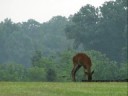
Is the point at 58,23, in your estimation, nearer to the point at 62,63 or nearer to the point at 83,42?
the point at 83,42

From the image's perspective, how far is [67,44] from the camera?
103 metres

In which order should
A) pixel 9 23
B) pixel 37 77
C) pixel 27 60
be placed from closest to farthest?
pixel 37 77
pixel 27 60
pixel 9 23

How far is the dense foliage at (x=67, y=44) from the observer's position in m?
54.7

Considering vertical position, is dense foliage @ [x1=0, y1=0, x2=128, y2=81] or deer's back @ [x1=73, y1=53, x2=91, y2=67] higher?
dense foliage @ [x1=0, y1=0, x2=128, y2=81]

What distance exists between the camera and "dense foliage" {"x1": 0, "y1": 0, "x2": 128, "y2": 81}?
5469 cm

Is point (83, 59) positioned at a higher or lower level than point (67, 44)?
lower

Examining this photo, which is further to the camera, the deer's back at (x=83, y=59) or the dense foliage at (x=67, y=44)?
the dense foliage at (x=67, y=44)

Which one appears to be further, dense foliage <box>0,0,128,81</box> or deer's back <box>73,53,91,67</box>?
dense foliage <box>0,0,128,81</box>

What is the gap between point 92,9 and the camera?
89000 mm

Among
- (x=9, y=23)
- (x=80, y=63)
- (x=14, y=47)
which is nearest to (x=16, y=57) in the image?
(x=14, y=47)

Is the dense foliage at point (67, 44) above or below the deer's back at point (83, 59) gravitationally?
above

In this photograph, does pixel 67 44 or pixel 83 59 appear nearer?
pixel 83 59

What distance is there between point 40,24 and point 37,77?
262ft

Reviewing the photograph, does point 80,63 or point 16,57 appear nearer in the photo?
point 80,63
